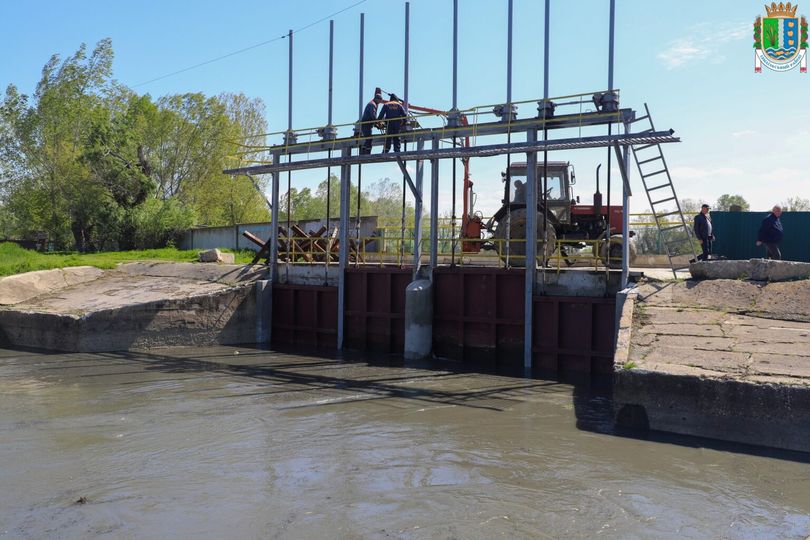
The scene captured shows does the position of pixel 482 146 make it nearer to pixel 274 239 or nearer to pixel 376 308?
pixel 376 308

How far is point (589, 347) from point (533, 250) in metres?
2.42

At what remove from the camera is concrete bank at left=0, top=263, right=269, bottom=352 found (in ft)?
56.2

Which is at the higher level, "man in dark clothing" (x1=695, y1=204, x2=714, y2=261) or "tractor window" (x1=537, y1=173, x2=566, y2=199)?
"tractor window" (x1=537, y1=173, x2=566, y2=199)

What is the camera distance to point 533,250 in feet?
49.0

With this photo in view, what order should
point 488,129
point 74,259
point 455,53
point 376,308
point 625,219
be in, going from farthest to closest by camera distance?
point 74,259, point 376,308, point 455,53, point 488,129, point 625,219

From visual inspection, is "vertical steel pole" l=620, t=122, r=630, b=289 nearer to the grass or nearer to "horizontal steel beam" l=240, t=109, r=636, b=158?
"horizontal steel beam" l=240, t=109, r=636, b=158

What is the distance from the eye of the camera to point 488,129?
51.9ft

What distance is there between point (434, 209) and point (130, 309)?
27.1 feet

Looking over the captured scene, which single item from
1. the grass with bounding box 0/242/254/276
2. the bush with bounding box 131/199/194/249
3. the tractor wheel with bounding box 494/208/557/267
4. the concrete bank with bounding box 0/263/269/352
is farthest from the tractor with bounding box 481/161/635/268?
the bush with bounding box 131/199/194/249

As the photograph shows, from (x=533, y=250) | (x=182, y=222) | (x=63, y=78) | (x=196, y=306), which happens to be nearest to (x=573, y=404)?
(x=533, y=250)

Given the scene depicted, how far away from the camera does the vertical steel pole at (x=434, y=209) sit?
648 inches

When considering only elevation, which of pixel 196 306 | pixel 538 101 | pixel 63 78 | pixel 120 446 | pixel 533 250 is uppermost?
pixel 63 78

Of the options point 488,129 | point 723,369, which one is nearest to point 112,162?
point 488,129

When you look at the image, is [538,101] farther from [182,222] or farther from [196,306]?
[182,222]
